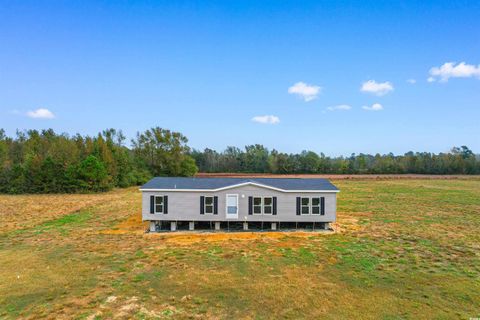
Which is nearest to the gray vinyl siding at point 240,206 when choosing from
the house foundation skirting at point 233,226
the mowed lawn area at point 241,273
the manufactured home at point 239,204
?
the manufactured home at point 239,204

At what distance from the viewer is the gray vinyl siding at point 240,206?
15.2 metres

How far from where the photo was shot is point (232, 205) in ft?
50.2

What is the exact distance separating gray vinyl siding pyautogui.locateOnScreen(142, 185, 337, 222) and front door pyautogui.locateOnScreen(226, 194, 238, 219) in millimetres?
161

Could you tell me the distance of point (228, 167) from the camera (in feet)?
238

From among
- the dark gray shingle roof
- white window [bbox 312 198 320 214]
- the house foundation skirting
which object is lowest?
the house foundation skirting

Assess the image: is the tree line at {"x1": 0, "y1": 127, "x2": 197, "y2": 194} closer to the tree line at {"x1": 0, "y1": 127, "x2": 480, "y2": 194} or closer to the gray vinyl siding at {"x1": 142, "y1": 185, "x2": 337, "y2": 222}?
the tree line at {"x1": 0, "y1": 127, "x2": 480, "y2": 194}

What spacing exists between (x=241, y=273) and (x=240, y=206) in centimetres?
591

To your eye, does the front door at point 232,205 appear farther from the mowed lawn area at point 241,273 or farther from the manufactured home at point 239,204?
the mowed lawn area at point 241,273

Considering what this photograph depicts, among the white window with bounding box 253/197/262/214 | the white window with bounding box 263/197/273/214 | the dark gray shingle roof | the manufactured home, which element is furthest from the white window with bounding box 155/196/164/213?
the white window with bounding box 263/197/273/214

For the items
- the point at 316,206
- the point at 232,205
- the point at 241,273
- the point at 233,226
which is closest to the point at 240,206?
the point at 232,205

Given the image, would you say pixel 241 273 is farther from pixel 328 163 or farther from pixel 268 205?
pixel 328 163

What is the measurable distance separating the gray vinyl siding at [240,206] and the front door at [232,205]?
161mm

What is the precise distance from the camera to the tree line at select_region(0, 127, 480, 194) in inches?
1395

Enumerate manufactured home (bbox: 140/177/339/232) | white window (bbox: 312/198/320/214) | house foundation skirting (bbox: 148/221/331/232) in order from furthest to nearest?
house foundation skirting (bbox: 148/221/331/232), white window (bbox: 312/198/320/214), manufactured home (bbox: 140/177/339/232)
